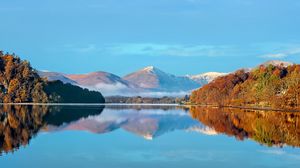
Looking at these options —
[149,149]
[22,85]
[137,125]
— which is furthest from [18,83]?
[149,149]

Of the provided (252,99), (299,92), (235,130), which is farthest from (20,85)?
(235,130)

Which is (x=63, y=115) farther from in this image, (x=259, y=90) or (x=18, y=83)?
(x=18, y=83)

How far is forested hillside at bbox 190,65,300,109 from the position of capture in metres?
81.5

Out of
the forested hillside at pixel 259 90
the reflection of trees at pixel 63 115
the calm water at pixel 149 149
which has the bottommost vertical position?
the calm water at pixel 149 149

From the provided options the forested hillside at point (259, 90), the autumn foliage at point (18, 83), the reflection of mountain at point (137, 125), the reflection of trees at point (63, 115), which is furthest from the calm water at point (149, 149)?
the autumn foliage at point (18, 83)

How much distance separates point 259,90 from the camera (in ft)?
333

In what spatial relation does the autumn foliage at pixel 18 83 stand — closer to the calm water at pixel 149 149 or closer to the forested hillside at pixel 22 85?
the forested hillside at pixel 22 85

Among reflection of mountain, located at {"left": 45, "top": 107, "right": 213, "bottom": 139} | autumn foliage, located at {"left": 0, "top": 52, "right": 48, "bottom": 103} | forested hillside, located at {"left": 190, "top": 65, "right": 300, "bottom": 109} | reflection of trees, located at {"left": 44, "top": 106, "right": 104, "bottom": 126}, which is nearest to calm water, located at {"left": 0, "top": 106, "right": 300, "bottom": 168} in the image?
reflection of mountain, located at {"left": 45, "top": 107, "right": 213, "bottom": 139}

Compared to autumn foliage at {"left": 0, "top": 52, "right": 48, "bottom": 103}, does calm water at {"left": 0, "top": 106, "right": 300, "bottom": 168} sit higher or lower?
lower

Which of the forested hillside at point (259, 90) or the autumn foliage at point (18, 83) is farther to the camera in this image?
the autumn foliage at point (18, 83)

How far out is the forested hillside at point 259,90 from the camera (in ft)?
267

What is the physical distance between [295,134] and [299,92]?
150ft

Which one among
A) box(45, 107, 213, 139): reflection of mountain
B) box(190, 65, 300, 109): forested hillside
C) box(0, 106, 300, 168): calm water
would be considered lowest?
box(0, 106, 300, 168): calm water

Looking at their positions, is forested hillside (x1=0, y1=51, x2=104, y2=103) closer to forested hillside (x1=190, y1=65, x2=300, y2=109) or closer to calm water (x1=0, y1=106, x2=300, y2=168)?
forested hillside (x1=190, y1=65, x2=300, y2=109)
